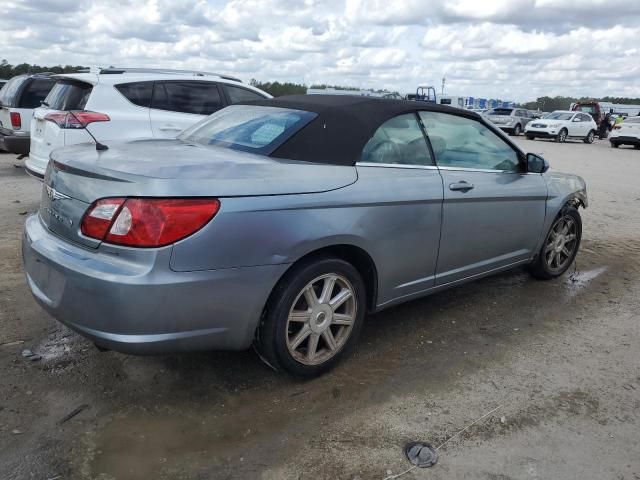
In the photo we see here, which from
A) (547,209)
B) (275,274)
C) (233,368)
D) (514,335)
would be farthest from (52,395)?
(547,209)

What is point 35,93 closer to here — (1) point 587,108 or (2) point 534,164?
(2) point 534,164

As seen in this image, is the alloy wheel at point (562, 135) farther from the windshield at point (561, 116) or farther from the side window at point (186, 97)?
the side window at point (186, 97)

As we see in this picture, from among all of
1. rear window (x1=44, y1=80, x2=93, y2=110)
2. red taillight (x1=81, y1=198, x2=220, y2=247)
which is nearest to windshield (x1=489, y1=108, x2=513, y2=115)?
rear window (x1=44, y1=80, x2=93, y2=110)

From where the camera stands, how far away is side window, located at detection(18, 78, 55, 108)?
9.89 m

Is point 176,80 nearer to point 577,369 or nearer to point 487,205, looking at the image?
point 487,205

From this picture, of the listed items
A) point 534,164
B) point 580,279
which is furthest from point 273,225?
point 580,279

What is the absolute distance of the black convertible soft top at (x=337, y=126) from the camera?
10.6 ft

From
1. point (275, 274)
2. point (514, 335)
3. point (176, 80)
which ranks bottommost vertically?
point (514, 335)

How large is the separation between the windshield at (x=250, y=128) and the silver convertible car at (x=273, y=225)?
0.02 m

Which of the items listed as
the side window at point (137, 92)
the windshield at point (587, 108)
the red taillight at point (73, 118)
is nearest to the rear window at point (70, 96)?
the red taillight at point (73, 118)

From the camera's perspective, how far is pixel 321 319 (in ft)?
10.4

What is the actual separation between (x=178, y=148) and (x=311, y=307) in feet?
4.01

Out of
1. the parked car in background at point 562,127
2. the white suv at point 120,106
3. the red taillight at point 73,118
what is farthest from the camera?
the parked car in background at point 562,127

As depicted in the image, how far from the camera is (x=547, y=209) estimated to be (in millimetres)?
4723
